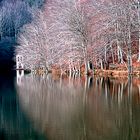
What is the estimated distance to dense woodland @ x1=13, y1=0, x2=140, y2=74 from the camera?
130ft

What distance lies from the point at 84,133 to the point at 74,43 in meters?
32.9

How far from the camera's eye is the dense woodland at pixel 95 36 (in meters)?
39.5

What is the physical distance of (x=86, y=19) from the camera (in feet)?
149

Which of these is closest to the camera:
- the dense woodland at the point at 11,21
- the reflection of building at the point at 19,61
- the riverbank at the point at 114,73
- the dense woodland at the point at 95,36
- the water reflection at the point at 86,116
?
the water reflection at the point at 86,116

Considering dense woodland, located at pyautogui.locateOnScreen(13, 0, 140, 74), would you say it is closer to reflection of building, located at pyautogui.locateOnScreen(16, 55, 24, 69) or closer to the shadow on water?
reflection of building, located at pyautogui.locateOnScreen(16, 55, 24, 69)

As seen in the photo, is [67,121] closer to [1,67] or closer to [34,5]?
[1,67]

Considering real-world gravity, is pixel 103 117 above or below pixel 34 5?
below

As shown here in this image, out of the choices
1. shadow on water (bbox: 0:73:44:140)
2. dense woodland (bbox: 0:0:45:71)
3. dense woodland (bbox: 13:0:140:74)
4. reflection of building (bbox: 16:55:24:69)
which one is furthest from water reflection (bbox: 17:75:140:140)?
dense woodland (bbox: 0:0:45:71)

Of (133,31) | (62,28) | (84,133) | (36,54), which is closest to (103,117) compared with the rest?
(84,133)

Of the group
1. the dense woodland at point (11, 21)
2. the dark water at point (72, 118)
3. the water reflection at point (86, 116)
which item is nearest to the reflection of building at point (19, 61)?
the dense woodland at point (11, 21)

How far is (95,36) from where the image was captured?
4334 cm

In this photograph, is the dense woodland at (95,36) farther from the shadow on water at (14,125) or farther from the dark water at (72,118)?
the shadow on water at (14,125)

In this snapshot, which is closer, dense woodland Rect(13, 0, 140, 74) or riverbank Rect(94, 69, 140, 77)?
riverbank Rect(94, 69, 140, 77)

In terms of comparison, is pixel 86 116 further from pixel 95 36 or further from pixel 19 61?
pixel 19 61
